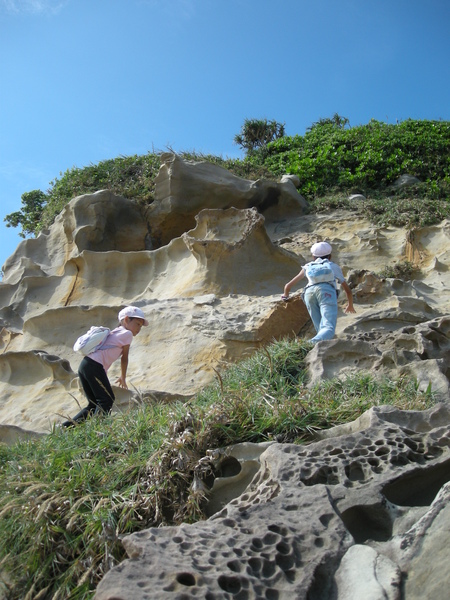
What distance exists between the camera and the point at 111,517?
293 centimetres

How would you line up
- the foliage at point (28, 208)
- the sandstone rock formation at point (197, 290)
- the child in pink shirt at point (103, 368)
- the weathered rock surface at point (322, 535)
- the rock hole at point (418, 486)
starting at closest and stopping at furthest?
the weathered rock surface at point (322, 535) → the rock hole at point (418, 486) → the child in pink shirt at point (103, 368) → the sandstone rock formation at point (197, 290) → the foliage at point (28, 208)

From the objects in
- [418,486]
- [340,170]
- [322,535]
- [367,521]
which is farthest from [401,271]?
[322,535]

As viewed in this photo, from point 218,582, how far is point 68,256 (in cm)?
702

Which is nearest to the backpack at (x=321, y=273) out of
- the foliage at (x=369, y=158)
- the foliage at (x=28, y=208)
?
the foliage at (x=369, y=158)

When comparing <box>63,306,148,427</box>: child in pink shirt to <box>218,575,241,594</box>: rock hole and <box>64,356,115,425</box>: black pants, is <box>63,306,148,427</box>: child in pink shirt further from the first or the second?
<box>218,575,241,594</box>: rock hole

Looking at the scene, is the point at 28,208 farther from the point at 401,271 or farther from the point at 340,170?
the point at 401,271

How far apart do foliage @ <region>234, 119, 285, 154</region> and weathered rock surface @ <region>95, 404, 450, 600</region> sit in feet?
44.2

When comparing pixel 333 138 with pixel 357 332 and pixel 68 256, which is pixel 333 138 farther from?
pixel 357 332

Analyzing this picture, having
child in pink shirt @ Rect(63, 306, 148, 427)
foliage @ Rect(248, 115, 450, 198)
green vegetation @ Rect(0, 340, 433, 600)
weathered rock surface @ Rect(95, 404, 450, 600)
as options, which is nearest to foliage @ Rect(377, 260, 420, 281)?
foliage @ Rect(248, 115, 450, 198)

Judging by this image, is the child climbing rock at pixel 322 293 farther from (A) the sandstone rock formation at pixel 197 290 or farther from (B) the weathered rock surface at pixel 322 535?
(B) the weathered rock surface at pixel 322 535

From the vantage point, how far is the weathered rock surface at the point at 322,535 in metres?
2.09

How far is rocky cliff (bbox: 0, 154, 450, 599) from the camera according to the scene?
7.51ft

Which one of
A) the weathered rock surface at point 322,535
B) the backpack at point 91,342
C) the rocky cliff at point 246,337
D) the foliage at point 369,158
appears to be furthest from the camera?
the foliage at point 369,158

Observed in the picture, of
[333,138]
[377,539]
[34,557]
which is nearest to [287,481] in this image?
[377,539]
